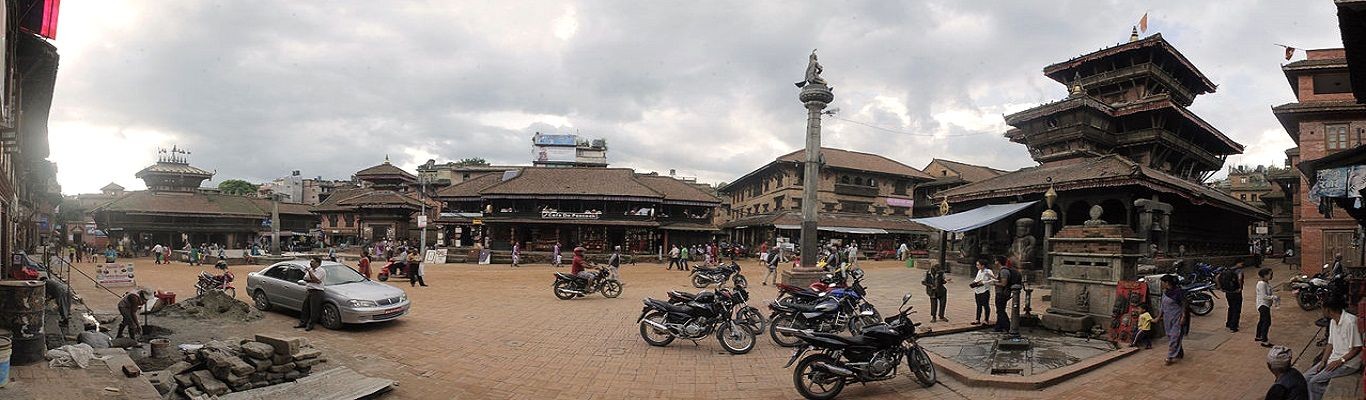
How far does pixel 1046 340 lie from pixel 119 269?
2217cm

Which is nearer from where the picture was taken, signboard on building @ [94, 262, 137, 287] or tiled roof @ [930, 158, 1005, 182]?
signboard on building @ [94, 262, 137, 287]

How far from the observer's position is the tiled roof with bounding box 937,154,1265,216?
18.3m

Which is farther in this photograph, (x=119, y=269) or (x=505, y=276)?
(x=505, y=276)

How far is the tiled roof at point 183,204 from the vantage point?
41156mm

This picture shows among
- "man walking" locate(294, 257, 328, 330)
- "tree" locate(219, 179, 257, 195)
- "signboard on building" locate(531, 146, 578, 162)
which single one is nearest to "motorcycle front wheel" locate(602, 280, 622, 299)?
"man walking" locate(294, 257, 328, 330)

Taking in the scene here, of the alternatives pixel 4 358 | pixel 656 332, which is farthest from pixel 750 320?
pixel 4 358

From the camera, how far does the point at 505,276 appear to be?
25266 millimetres

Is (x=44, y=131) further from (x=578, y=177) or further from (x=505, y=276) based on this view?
(x=578, y=177)

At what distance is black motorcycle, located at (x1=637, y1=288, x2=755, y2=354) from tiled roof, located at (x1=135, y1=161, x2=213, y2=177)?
51.7 m

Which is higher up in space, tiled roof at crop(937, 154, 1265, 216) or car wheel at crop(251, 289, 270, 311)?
tiled roof at crop(937, 154, 1265, 216)

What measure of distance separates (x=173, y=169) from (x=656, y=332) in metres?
52.5

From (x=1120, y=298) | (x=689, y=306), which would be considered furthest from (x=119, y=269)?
(x=1120, y=298)

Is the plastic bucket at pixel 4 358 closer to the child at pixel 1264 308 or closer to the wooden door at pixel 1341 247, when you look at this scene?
the child at pixel 1264 308

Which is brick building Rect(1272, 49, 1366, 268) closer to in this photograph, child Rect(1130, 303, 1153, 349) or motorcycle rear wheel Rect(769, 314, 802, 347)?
child Rect(1130, 303, 1153, 349)
